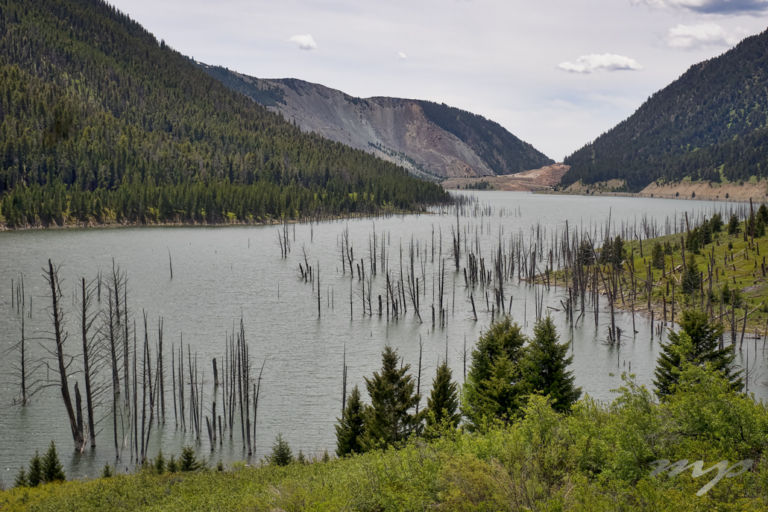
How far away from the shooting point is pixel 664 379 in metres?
43.3

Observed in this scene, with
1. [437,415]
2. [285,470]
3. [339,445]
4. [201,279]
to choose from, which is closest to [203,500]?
[285,470]

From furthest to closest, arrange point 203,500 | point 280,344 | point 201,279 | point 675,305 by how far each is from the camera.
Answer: point 201,279 → point 675,305 → point 280,344 → point 203,500

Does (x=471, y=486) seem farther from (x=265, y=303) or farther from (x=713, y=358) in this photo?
(x=265, y=303)

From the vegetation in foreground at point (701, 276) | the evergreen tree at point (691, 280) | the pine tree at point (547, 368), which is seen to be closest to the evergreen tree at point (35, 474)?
the pine tree at point (547, 368)

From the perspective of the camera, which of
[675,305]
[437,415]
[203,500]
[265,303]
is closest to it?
[203,500]

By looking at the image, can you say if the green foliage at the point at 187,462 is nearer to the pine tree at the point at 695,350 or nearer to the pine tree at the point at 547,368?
the pine tree at the point at 547,368

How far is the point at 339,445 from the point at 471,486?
20070 millimetres

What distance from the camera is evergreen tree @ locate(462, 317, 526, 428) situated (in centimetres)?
4038

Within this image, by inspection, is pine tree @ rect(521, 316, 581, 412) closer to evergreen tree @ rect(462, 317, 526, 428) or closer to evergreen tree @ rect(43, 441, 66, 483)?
evergreen tree @ rect(462, 317, 526, 428)

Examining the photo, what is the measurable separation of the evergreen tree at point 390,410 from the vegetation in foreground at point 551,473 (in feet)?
21.3

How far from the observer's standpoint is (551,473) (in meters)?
26.3

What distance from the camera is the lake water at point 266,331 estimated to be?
160 feet

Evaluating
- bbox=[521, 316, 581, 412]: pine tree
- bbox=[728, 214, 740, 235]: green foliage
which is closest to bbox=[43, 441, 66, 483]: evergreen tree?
bbox=[521, 316, 581, 412]: pine tree

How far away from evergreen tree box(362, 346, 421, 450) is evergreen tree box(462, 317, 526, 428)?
12.5ft
